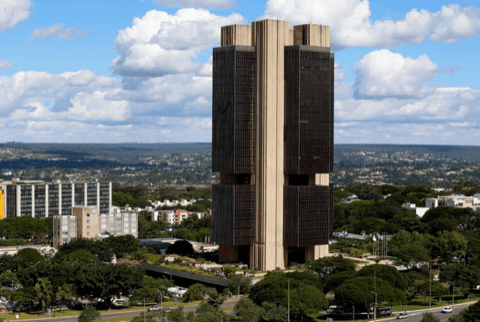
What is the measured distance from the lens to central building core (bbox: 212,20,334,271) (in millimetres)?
163125

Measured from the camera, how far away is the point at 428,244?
181500 millimetres

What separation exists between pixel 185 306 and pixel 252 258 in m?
32.0

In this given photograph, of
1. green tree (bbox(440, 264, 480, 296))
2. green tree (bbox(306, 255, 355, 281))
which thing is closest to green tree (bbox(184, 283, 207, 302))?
green tree (bbox(306, 255, 355, 281))

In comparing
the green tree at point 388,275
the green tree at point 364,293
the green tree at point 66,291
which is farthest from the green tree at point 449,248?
the green tree at point 66,291

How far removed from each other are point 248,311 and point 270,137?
52487 millimetres

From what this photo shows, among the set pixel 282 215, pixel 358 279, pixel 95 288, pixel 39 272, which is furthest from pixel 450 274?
pixel 39 272

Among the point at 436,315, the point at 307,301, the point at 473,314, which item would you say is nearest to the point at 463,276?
the point at 436,315

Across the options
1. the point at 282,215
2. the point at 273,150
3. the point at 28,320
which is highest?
the point at 273,150

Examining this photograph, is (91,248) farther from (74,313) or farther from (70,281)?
(74,313)

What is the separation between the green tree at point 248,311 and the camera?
11588 centimetres

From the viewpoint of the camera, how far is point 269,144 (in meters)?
163

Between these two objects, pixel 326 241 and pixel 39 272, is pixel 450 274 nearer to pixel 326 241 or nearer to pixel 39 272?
pixel 326 241

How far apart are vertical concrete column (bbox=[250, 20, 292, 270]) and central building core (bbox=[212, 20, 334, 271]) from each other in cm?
19

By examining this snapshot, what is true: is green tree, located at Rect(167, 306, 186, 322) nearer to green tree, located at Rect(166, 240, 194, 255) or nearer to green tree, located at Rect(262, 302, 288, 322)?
green tree, located at Rect(262, 302, 288, 322)
